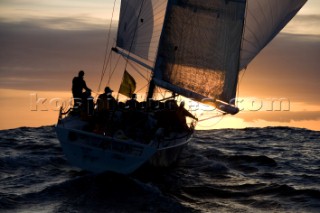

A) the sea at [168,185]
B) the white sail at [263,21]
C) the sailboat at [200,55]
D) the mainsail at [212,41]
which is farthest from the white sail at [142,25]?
the sea at [168,185]

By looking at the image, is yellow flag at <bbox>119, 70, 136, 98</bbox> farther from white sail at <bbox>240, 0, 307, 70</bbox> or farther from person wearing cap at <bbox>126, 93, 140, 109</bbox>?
white sail at <bbox>240, 0, 307, 70</bbox>

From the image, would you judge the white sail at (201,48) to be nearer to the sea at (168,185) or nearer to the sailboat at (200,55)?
the sailboat at (200,55)

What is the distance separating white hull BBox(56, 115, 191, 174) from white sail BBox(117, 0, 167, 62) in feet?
20.7

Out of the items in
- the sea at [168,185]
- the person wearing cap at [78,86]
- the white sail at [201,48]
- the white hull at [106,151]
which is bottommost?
the sea at [168,185]

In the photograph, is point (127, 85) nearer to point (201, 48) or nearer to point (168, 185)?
point (201, 48)

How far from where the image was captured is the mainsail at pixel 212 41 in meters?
20.2

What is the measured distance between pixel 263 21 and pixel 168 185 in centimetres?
806

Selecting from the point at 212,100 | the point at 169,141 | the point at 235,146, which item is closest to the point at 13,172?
the point at 169,141

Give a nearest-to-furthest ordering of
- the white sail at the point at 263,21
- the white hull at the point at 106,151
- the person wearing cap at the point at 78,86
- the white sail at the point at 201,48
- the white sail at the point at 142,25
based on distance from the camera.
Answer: the white hull at the point at 106,151
the person wearing cap at the point at 78,86
the white sail at the point at 201,48
the white sail at the point at 263,21
the white sail at the point at 142,25

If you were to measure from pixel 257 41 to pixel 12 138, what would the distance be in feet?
55.8

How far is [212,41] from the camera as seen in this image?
2045 cm

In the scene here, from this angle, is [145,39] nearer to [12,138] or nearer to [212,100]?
[212,100]

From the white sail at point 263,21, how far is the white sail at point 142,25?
3.89 meters

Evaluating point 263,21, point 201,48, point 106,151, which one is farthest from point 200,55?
point 106,151
